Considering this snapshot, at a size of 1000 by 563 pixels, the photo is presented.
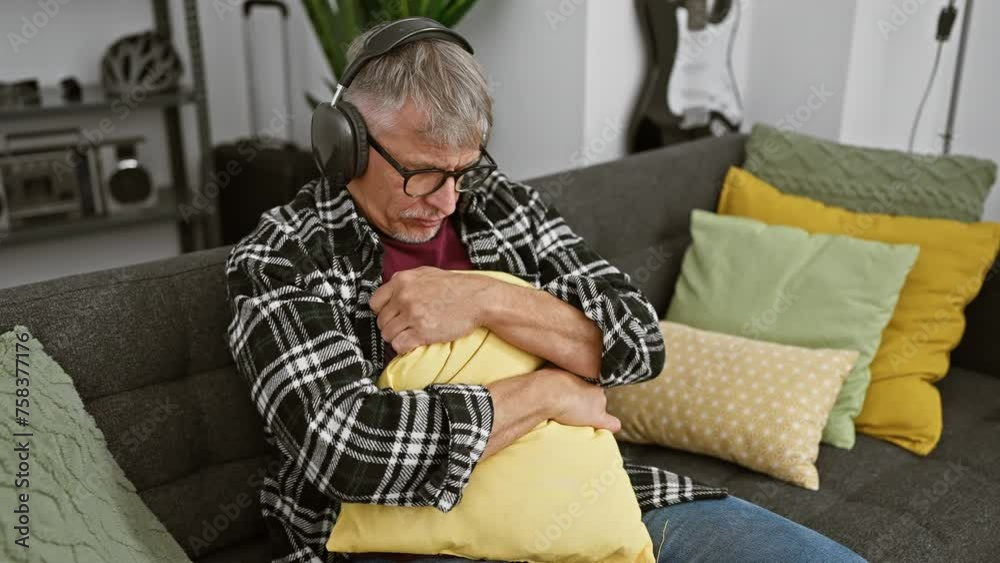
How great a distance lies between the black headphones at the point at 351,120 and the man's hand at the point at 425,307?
0.16 metres

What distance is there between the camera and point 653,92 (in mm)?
2475

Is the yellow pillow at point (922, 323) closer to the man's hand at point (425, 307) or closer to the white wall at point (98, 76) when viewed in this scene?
the man's hand at point (425, 307)

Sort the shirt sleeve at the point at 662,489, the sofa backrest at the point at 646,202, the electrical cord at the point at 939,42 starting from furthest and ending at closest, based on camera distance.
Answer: the electrical cord at the point at 939,42, the sofa backrest at the point at 646,202, the shirt sleeve at the point at 662,489

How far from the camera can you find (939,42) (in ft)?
7.82

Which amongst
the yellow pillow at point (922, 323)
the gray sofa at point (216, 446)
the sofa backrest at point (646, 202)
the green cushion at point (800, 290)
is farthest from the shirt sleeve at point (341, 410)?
the yellow pillow at point (922, 323)

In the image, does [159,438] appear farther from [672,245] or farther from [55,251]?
[55,251]

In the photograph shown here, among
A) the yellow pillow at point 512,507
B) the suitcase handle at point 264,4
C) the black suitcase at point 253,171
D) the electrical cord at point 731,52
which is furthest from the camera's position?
the suitcase handle at point 264,4

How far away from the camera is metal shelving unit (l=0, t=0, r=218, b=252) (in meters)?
2.76

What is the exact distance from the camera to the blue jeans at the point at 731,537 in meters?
1.16

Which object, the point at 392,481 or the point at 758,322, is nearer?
the point at 392,481

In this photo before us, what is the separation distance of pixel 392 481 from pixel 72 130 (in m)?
2.32

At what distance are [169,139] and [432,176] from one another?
2.44 meters

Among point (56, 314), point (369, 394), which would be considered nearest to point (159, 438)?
point (56, 314)

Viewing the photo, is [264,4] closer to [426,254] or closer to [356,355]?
[426,254]
